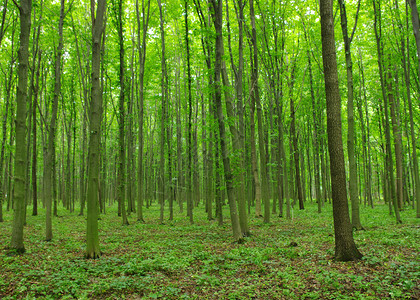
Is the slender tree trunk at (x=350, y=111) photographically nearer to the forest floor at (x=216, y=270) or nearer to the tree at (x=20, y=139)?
Result: the forest floor at (x=216, y=270)

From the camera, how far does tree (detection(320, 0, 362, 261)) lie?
18.4 ft

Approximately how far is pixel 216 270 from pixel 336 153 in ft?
12.1

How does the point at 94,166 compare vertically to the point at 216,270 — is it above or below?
above

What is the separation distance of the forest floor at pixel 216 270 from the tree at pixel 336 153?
381 mm

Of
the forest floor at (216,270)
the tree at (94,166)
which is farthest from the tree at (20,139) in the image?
the tree at (94,166)

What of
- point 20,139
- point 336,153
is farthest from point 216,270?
point 20,139

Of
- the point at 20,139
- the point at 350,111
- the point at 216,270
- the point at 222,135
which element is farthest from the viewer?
the point at 350,111

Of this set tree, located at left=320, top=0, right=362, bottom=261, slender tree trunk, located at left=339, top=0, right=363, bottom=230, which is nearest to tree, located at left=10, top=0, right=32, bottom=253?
tree, located at left=320, top=0, right=362, bottom=261

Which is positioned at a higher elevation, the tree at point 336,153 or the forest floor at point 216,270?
the tree at point 336,153

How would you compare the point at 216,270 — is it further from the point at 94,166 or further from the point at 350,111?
the point at 350,111

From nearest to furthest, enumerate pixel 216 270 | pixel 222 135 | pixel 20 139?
1. pixel 216 270
2. pixel 20 139
3. pixel 222 135

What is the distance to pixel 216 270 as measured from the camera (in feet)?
18.7

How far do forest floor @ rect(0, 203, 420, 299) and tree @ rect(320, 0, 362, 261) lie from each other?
38 cm

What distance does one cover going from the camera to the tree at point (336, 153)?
5.62m
